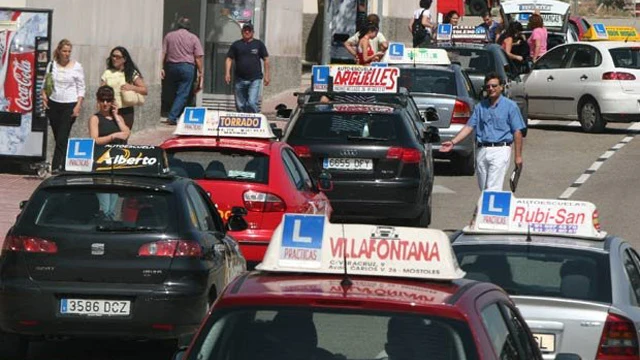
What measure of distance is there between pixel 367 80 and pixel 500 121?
4.44 m

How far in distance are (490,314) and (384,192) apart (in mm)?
11397

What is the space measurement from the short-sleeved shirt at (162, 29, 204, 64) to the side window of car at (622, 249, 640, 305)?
16972 mm

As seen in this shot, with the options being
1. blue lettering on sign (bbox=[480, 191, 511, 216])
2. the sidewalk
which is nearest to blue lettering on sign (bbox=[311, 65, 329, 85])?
the sidewalk

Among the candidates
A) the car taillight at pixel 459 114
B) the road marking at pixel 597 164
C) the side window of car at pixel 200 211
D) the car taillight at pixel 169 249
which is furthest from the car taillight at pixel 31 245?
the car taillight at pixel 459 114

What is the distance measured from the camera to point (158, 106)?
27.3 metres

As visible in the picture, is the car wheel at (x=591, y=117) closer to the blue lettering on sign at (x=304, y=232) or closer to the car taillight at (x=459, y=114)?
the car taillight at (x=459, y=114)

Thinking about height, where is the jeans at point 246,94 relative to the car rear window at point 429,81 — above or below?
below

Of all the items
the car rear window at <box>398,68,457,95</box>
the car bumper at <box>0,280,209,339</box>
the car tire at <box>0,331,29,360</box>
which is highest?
the car rear window at <box>398,68,457,95</box>

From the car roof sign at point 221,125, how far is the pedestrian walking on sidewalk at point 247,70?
11.1m

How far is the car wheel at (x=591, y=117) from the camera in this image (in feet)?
97.0

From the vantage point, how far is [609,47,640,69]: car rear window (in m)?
29.5

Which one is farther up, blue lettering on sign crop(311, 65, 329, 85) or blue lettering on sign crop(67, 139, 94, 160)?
blue lettering on sign crop(311, 65, 329, 85)

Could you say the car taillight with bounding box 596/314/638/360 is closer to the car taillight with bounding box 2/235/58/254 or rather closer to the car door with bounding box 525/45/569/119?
the car taillight with bounding box 2/235/58/254

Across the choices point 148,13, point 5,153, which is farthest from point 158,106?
point 5,153
